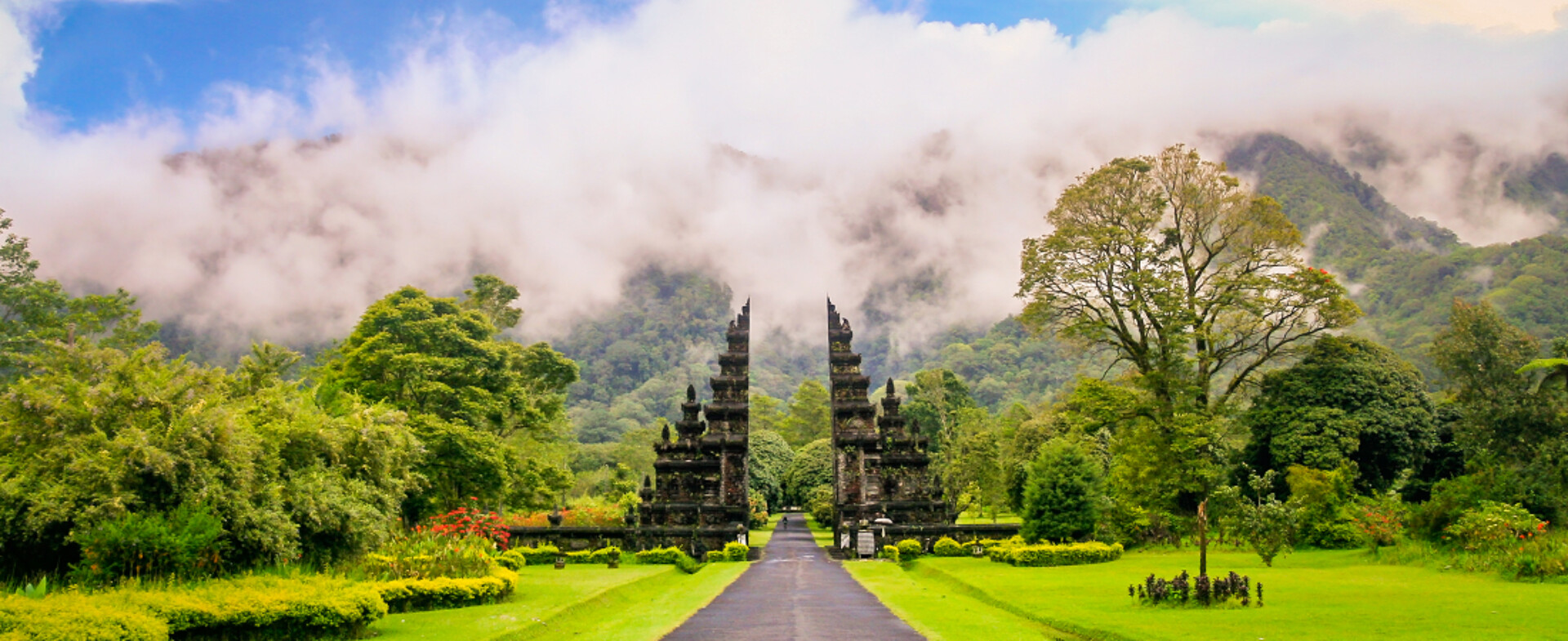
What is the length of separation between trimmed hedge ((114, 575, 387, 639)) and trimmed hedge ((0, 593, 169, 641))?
23.2 inches

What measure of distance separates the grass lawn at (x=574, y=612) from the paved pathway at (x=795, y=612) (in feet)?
2.01

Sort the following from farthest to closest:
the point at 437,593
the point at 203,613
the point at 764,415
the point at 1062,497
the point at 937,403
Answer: the point at 764,415 < the point at 937,403 < the point at 1062,497 < the point at 437,593 < the point at 203,613

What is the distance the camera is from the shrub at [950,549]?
33750mm

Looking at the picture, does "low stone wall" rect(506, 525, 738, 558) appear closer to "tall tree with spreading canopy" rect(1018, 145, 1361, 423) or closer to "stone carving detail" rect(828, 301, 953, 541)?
"stone carving detail" rect(828, 301, 953, 541)

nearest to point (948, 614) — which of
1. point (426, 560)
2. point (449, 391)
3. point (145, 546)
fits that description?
point (426, 560)

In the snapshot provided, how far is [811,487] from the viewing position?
2936 inches

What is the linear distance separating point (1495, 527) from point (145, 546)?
93.4 feet

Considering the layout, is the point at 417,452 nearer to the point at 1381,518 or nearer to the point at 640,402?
the point at 1381,518

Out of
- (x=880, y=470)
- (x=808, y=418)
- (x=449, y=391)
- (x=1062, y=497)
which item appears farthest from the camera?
(x=808, y=418)

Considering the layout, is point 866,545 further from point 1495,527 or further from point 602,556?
point 1495,527

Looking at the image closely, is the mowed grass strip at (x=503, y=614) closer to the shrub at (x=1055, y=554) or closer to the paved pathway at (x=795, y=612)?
the paved pathway at (x=795, y=612)

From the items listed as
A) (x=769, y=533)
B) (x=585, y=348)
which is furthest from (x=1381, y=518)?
(x=585, y=348)

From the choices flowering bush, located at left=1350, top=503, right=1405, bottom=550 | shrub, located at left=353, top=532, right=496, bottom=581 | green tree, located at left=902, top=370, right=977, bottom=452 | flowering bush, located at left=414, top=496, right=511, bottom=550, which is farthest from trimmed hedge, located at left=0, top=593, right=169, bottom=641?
green tree, located at left=902, top=370, right=977, bottom=452

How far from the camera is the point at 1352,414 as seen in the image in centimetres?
3425
